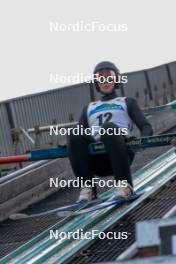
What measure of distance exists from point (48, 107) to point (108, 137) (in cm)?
590

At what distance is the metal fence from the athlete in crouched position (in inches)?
135

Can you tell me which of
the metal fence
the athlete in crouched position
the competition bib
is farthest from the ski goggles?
the metal fence

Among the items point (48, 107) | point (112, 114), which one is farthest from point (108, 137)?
point (48, 107)

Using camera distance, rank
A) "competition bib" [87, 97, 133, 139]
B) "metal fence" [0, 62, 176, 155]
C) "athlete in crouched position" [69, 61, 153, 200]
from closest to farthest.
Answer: "athlete in crouched position" [69, 61, 153, 200] < "competition bib" [87, 97, 133, 139] < "metal fence" [0, 62, 176, 155]

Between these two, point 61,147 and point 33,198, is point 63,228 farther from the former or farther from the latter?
point 33,198

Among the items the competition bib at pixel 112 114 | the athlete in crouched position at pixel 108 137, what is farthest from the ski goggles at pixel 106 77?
the competition bib at pixel 112 114

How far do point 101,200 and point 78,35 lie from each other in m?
8.18

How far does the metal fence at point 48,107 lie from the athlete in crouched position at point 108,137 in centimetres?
344

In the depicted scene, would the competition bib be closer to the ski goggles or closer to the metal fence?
the ski goggles

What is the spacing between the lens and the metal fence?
10.4m

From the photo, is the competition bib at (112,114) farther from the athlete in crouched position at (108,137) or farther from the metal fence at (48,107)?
the metal fence at (48,107)

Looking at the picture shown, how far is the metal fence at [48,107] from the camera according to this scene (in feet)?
34.1

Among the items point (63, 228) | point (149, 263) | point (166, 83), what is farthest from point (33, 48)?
point (149, 263)

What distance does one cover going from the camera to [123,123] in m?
6.25
